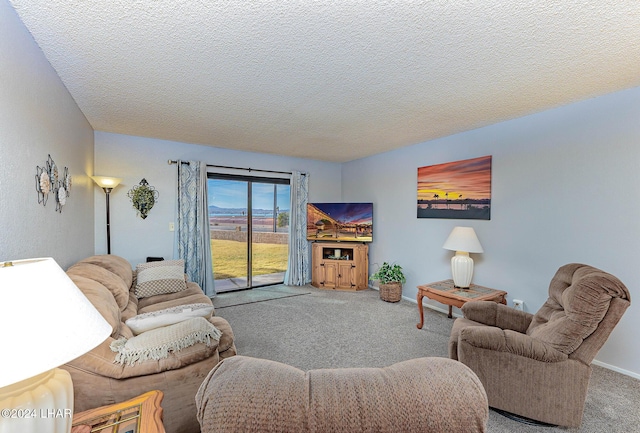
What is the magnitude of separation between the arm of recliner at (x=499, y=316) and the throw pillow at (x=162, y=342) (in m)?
2.12

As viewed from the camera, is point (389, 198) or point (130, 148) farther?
point (389, 198)

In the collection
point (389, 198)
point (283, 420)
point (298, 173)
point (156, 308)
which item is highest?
point (298, 173)

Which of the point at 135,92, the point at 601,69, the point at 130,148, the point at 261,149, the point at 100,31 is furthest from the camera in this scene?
the point at 261,149

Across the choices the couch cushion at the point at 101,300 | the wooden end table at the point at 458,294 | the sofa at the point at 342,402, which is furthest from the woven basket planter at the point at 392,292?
the sofa at the point at 342,402

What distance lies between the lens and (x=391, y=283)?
4.46 meters

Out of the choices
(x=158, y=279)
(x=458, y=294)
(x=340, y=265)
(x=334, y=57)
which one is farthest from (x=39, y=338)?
(x=340, y=265)

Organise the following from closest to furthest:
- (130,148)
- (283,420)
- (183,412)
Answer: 1. (283,420)
2. (183,412)
3. (130,148)

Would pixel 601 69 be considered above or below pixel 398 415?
above

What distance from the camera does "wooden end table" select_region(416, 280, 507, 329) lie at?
298cm

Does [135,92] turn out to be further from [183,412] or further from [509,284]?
[509,284]

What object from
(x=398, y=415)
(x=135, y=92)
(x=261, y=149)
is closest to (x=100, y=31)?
(x=135, y=92)

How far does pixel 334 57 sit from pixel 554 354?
2.38m

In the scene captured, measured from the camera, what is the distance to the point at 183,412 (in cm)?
156

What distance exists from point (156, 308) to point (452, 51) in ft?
10.6
